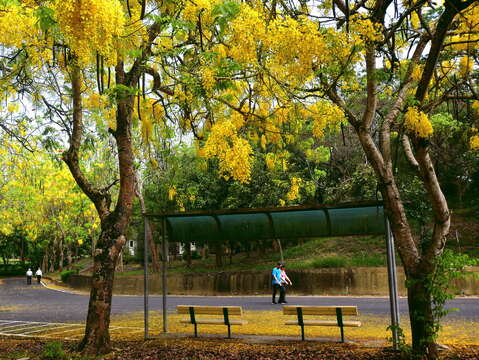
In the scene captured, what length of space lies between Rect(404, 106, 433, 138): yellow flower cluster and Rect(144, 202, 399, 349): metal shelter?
56.1 inches

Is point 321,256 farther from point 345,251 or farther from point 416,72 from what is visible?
point 416,72

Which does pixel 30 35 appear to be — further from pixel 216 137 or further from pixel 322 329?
pixel 322 329

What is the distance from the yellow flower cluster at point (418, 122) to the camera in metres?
6.63

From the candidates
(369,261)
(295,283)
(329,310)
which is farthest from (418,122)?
(295,283)

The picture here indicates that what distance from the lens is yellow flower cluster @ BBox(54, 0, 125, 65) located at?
500 cm

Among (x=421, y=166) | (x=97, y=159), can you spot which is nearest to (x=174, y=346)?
(x=421, y=166)

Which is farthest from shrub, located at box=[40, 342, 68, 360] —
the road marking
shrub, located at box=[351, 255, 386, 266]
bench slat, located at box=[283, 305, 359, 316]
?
shrub, located at box=[351, 255, 386, 266]

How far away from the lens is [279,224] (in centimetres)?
941

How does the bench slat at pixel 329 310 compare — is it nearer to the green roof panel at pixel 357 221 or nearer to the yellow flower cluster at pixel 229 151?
the green roof panel at pixel 357 221

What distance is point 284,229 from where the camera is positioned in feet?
30.7

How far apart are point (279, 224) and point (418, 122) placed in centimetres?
360

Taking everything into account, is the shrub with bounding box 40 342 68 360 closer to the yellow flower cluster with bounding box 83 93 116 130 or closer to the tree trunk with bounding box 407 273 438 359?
the yellow flower cluster with bounding box 83 93 116 130

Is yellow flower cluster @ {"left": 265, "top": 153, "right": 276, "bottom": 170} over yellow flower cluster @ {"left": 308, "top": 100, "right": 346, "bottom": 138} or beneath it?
beneath

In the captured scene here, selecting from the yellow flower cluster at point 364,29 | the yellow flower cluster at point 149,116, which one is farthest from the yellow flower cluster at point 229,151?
the yellow flower cluster at point 364,29
